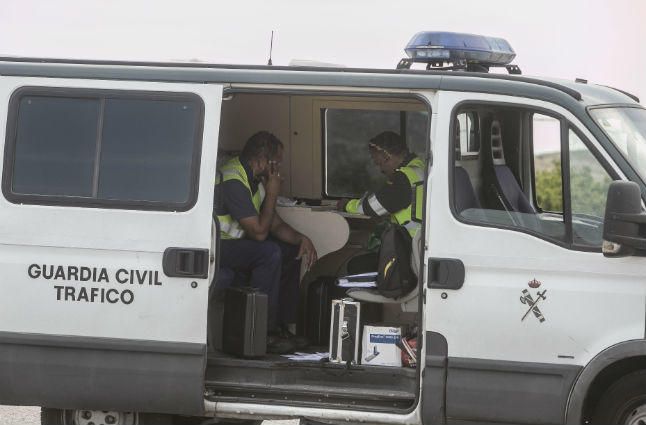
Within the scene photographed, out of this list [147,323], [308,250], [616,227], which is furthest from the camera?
[308,250]

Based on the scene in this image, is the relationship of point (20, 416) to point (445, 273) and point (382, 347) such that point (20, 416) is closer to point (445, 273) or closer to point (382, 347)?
point (382, 347)

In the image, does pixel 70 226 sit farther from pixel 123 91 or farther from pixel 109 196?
pixel 123 91

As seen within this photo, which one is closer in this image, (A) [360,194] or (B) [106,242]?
(B) [106,242]

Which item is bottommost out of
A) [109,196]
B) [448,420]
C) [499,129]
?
[448,420]

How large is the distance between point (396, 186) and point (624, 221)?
1.89 m

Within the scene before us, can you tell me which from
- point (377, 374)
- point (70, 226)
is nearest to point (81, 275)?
point (70, 226)

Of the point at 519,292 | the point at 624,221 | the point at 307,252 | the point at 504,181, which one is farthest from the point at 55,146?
the point at 624,221

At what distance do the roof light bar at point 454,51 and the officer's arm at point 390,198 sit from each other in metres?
0.79

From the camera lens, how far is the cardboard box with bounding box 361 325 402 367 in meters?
7.88

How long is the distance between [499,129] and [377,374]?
1.57 m

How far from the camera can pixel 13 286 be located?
765 centimetres

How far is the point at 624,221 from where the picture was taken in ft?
22.5

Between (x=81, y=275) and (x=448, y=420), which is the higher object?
(x=81, y=275)

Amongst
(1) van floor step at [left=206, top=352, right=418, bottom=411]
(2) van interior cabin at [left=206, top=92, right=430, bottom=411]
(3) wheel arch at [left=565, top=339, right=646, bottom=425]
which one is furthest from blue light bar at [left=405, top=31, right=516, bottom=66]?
(3) wheel arch at [left=565, top=339, right=646, bottom=425]
